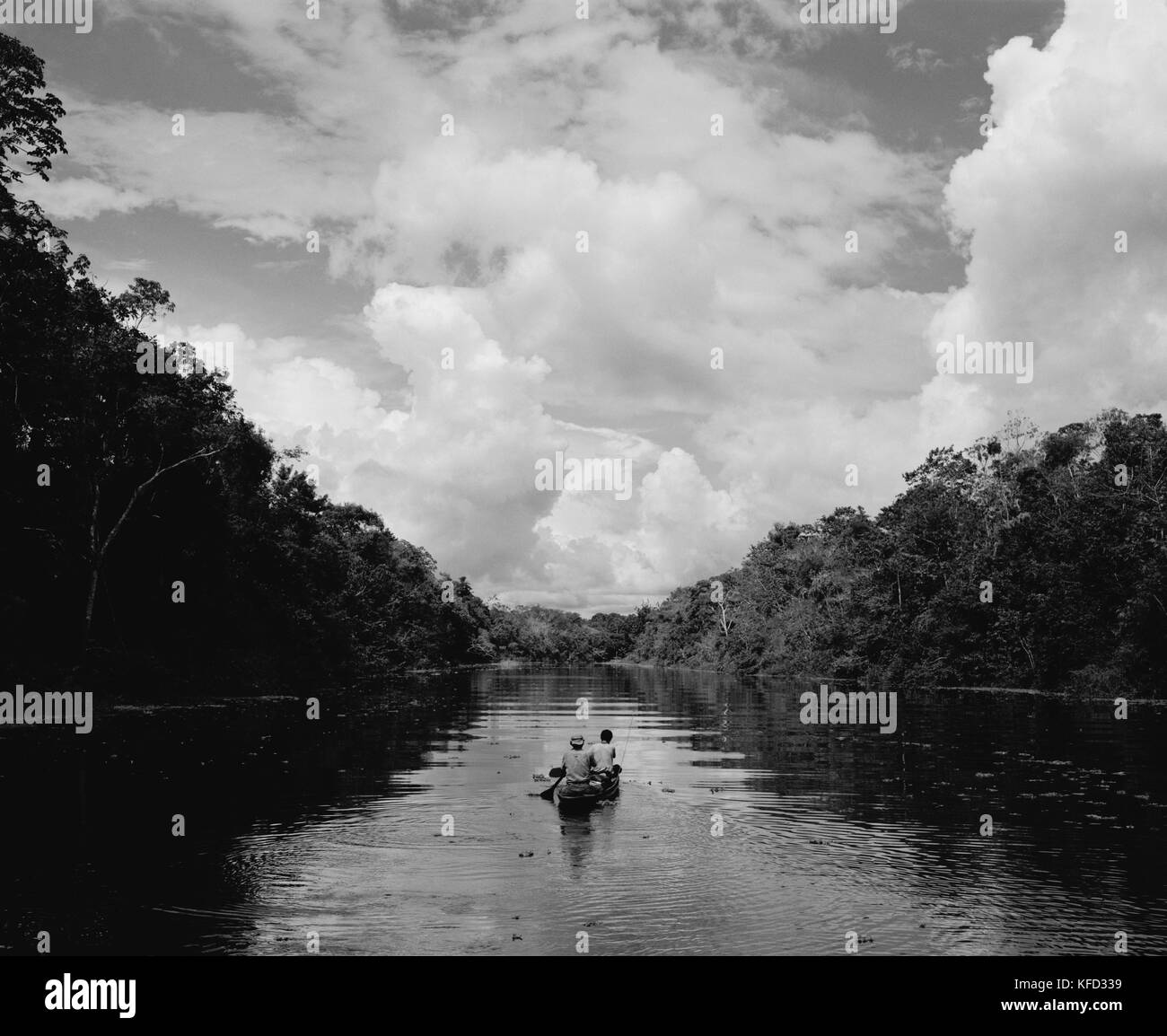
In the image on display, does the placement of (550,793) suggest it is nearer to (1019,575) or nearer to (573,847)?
(573,847)

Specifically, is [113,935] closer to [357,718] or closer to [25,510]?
[357,718]

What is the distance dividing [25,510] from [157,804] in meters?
34.0

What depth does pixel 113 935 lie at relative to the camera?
43.0ft

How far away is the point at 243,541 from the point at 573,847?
5672 centimetres

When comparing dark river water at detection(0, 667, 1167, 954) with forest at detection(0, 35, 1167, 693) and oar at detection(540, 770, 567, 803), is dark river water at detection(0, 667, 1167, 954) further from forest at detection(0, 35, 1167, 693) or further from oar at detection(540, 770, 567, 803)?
forest at detection(0, 35, 1167, 693)

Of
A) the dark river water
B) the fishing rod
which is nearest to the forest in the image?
the dark river water

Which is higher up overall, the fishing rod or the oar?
the oar

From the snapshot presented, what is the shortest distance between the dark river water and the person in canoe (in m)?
0.78

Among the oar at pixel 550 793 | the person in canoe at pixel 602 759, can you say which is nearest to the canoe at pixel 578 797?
the person in canoe at pixel 602 759

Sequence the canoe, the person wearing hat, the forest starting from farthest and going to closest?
the forest, the person wearing hat, the canoe

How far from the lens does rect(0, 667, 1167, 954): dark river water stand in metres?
13.6

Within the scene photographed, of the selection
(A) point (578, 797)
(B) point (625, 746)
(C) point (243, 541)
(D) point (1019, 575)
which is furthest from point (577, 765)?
(D) point (1019, 575)

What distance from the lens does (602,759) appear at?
24828mm
